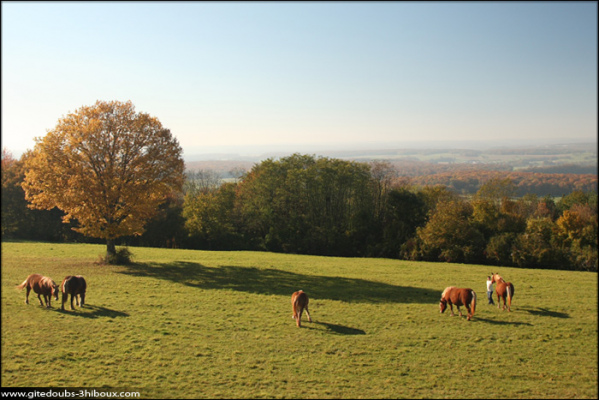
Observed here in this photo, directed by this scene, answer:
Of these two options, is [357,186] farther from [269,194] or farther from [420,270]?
[420,270]

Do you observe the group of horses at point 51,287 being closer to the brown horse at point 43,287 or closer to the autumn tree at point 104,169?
the brown horse at point 43,287

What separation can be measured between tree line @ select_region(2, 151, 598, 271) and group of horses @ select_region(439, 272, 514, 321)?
21153mm

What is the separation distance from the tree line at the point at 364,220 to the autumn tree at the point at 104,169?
49.6 feet

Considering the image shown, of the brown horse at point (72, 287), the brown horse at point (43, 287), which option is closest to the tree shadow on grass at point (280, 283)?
the brown horse at point (72, 287)

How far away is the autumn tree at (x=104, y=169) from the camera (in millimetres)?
22344

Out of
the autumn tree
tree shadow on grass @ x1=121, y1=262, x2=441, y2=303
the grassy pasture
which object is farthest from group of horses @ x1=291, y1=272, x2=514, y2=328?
the autumn tree

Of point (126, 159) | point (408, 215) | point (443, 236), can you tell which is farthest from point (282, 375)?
point (408, 215)

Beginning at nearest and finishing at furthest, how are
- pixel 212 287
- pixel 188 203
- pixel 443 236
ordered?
pixel 212 287 < pixel 443 236 < pixel 188 203

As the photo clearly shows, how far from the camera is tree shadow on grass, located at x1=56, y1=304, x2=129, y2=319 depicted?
14.5 meters

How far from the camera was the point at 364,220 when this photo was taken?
153 feet

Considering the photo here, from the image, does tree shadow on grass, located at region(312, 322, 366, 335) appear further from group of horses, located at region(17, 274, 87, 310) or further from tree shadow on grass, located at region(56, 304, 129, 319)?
group of horses, located at region(17, 274, 87, 310)

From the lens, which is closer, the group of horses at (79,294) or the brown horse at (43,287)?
the group of horses at (79,294)

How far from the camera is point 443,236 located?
38031 millimetres

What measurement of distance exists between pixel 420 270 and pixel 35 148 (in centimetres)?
2772
